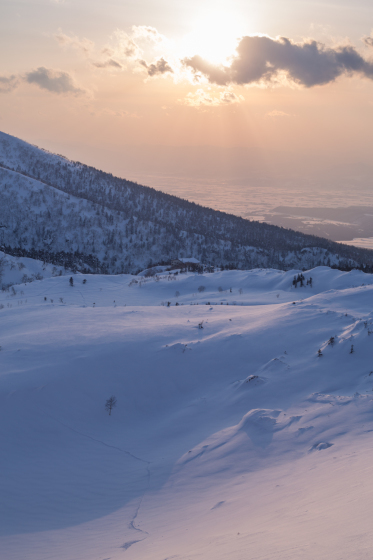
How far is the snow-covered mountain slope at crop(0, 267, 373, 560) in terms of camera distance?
195 inches

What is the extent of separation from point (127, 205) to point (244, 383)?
390 ft

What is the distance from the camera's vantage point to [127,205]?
122 m

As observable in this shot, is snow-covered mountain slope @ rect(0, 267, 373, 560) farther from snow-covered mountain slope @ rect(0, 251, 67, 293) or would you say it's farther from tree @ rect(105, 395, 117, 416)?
snow-covered mountain slope @ rect(0, 251, 67, 293)

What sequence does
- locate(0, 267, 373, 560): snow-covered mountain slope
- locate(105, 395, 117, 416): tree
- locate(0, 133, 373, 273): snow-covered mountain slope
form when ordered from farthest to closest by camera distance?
1. locate(0, 133, 373, 273): snow-covered mountain slope
2. locate(105, 395, 117, 416): tree
3. locate(0, 267, 373, 560): snow-covered mountain slope

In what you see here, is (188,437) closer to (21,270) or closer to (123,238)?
(21,270)

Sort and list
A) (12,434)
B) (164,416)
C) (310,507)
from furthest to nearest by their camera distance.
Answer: (164,416)
(12,434)
(310,507)

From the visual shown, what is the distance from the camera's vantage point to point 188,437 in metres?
8.26

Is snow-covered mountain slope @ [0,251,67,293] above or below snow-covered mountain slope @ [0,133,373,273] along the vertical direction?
below

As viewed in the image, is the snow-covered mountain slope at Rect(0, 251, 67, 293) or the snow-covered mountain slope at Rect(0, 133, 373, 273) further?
the snow-covered mountain slope at Rect(0, 133, 373, 273)

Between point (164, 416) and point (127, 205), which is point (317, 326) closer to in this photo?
point (164, 416)

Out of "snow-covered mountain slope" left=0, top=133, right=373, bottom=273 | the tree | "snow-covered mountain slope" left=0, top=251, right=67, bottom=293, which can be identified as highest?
"snow-covered mountain slope" left=0, top=133, right=373, bottom=273

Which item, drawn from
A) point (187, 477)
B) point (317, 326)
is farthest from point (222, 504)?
point (317, 326)

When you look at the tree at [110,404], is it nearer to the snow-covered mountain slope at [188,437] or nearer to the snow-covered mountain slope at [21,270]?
the snow-covered mountain slope at [188,437]

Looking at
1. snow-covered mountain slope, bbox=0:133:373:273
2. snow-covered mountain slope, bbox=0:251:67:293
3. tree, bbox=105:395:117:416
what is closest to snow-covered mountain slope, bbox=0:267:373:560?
tree, bbox=105:395:117:416
